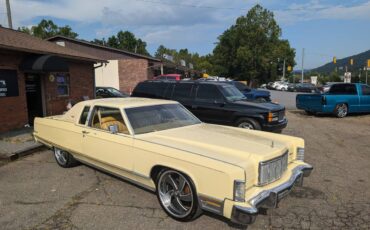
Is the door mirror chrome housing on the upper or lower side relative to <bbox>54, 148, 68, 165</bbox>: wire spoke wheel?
upper

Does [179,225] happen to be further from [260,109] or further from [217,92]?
[217,92]

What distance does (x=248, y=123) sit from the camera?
884cm

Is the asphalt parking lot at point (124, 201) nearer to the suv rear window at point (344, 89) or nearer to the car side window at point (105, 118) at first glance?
the car side window at point (105, 118)

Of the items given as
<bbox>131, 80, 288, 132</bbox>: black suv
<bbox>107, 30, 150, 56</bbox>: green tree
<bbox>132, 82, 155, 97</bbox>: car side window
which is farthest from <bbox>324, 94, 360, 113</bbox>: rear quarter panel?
<bbox>107, 30, 150, 56</bbox>: green tree

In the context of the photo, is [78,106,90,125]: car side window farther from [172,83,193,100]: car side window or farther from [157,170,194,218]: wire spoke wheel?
[172,83,193,100]: car side window

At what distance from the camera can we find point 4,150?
757cm

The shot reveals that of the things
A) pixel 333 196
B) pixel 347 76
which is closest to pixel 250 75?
pixel 347 76

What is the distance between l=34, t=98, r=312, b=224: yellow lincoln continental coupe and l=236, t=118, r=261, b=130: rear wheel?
3480mm

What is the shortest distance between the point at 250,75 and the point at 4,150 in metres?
56.8

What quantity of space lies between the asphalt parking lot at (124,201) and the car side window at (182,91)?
14.2 ft

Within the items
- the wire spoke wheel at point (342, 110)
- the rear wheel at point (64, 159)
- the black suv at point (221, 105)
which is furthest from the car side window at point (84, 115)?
the wire spoke wheel at point (342, 110)

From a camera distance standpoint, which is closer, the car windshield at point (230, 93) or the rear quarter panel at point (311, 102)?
the car windshield at point (230, 93)

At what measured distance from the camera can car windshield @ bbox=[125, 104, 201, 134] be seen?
4.89m

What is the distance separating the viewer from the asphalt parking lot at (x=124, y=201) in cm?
399
